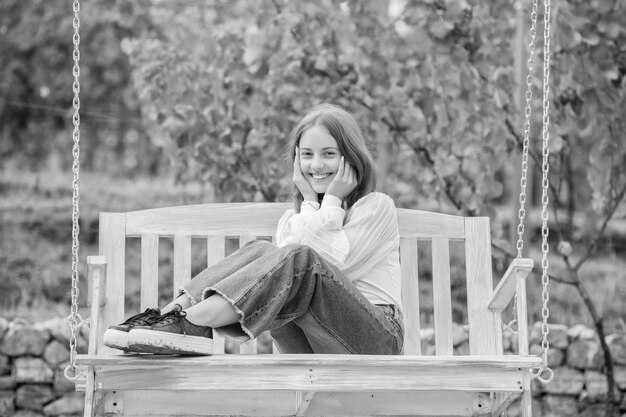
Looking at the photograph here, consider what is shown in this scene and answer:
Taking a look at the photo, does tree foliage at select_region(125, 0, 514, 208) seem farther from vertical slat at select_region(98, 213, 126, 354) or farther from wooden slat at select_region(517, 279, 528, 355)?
wooden slat at select_region(517, 279, 528, 355)

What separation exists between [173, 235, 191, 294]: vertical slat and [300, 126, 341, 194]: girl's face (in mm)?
582

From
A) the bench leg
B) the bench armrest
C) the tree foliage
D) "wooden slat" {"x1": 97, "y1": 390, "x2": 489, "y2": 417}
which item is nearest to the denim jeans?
"wooden slat" {"x1": 97, "y1": 390, "x2": 489, "y2": 417}

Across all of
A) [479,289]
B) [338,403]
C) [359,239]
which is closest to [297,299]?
[359,239]

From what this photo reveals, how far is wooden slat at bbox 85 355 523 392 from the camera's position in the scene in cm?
279

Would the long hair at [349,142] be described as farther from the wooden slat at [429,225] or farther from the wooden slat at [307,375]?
the wooden slat at [307,375]

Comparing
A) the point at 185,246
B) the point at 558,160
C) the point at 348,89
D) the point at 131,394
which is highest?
the point at 348,89

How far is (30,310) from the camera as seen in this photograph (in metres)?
6.32

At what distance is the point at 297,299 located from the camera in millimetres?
3033

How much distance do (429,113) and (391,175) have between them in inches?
48.2

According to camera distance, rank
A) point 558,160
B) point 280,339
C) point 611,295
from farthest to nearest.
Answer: point 611,295 → point 558,160 → point 280,339

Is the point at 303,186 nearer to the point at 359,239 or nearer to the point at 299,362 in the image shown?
the point at 359,239

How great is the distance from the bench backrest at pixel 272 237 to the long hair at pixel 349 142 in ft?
1.20

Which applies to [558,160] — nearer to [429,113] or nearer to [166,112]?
[429,113]

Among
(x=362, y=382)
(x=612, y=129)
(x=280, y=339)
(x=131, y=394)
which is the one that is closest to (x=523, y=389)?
(x=362, y=382)
